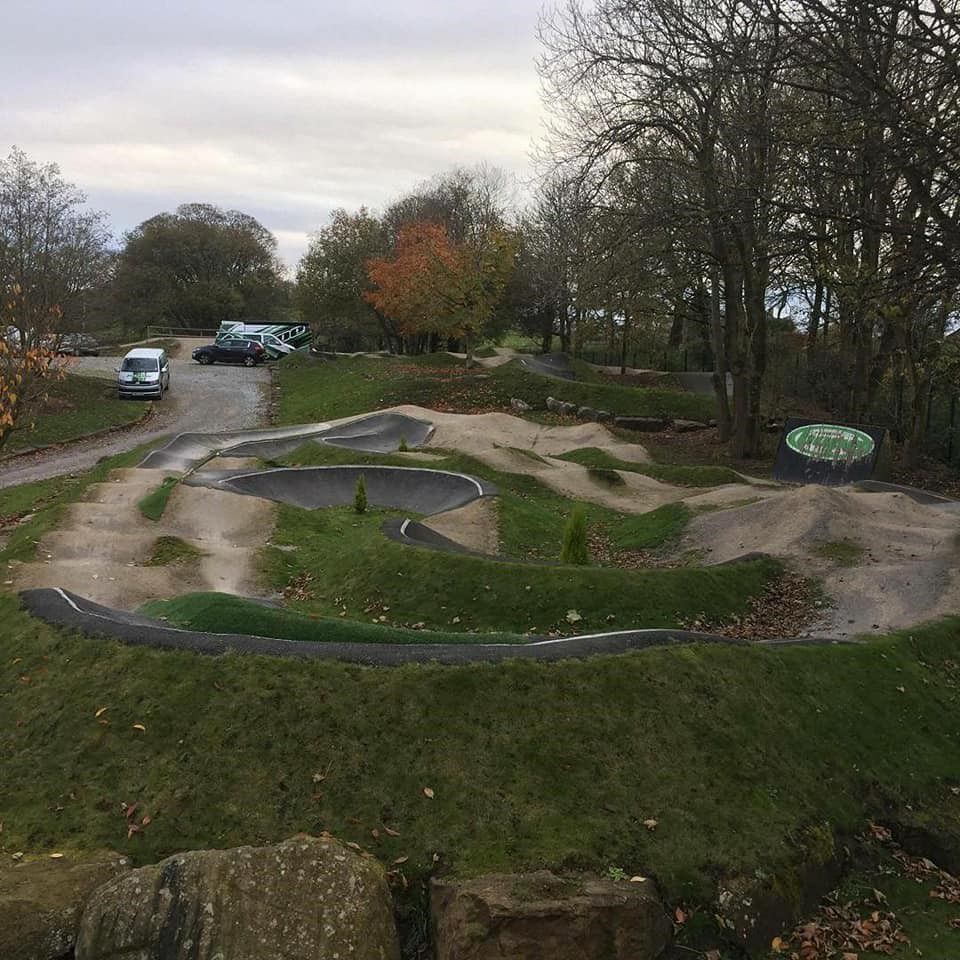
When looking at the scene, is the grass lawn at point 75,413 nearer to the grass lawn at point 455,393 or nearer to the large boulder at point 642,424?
the grass lawn at point 455,393

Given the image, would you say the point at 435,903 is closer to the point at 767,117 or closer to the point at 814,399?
the point at 767,117

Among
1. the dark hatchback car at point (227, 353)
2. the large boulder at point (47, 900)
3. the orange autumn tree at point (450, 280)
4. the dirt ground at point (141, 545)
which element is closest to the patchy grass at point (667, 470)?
the dirt ground at point (141, 545)

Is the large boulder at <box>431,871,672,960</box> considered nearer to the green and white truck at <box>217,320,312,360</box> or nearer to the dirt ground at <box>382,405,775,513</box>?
the dirt ground at <box>382,405,775,513</box>

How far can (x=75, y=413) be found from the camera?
34.7m

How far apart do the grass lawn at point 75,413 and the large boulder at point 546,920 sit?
2747 cm

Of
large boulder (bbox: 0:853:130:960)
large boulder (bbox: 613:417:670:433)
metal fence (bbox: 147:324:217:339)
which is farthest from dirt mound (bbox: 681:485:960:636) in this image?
metal fence (bbox: 147:324:217:339)

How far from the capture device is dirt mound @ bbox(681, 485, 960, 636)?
13.6 metres

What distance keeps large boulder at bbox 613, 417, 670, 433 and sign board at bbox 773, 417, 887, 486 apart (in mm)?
9119

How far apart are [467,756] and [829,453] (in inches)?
785

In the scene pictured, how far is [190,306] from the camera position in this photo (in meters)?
69.2

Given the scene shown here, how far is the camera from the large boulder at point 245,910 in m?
5.96

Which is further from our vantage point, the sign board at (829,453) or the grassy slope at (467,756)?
the sign board at (829,453)

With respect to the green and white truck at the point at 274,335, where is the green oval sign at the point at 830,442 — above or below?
below

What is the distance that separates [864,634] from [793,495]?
21.4 feet
